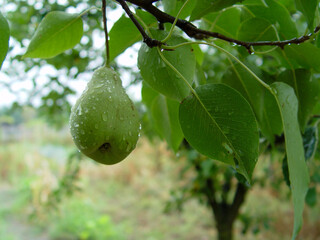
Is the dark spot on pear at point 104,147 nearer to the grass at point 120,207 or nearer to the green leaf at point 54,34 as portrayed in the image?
the green leaf at point 54,34

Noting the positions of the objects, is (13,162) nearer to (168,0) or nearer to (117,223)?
(117,223)

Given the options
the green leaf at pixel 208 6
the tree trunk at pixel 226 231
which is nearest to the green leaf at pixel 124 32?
the green leaf at pixel 208 6

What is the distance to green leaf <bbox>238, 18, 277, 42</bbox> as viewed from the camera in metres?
0.43

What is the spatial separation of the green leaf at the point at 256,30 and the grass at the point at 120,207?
1.60 m

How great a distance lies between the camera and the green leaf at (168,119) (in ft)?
1.73

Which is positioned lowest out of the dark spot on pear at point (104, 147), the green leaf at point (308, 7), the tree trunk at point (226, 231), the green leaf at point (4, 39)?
the tree trunk at point (226, 231)

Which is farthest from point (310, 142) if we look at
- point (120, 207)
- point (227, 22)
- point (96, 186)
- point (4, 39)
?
point (96, 186)

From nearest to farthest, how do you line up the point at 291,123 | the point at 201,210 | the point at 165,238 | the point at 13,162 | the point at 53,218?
1. the point at 291,123
2. the point at 165,238
3. the point at 53,218
4. the point at 201,210
5. the point at 13,162

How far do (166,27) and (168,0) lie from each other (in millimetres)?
37

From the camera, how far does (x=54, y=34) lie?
47 centimetres

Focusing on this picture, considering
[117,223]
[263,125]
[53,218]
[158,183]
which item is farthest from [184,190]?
[158,183]

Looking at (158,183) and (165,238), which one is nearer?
(165,238)

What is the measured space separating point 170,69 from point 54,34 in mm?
203

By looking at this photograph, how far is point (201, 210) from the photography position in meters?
3.61
